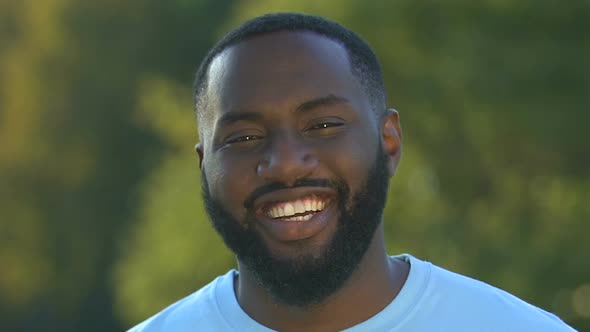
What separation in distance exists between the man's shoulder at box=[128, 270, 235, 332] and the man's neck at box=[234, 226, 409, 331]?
0.34ft

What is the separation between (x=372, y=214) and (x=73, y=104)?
23537 millimetres

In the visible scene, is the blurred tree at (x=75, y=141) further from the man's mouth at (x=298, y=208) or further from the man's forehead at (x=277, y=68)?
the man's mouth at (x=298, y=208)

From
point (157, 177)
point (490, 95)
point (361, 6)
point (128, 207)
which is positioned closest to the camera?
point (490, 95)

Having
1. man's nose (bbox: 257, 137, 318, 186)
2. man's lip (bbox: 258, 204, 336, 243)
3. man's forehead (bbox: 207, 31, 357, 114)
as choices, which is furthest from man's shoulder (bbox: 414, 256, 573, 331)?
man's forehead (bbox: 207, 31, 357, 114)

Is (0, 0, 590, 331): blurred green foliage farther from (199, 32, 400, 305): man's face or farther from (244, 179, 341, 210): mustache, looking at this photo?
(244, 179, 341, 210): mustache

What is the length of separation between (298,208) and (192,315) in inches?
20.0

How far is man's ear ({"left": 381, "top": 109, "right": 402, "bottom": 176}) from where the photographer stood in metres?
3.05

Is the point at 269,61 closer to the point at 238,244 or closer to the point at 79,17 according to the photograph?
the point at 238,244

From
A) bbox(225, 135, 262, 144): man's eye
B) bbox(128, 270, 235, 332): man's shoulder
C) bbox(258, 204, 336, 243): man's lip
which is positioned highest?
bbox(225, 135, 262, 144): man's eye

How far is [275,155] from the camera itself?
283 cm

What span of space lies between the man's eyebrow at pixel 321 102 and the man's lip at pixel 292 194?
203 mm

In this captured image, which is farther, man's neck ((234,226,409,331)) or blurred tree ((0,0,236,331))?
blurred tree ((0,0,236,331))

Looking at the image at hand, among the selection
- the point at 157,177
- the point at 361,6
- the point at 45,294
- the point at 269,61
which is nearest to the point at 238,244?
the point at 269,61

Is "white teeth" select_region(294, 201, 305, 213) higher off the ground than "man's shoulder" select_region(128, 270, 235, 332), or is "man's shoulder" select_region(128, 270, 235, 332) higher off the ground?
"white teeth" select_region(294, 201, 305, 213)
